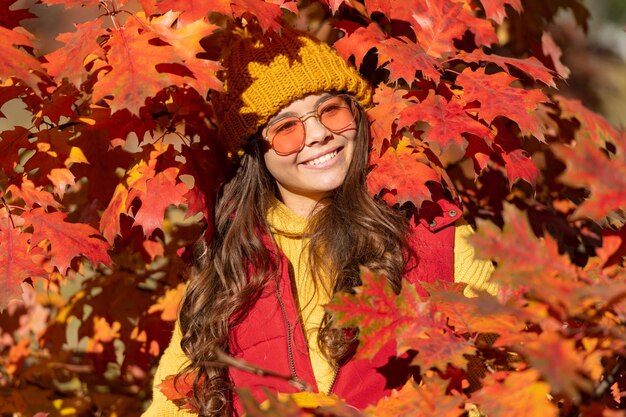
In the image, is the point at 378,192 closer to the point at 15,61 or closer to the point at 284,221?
the point at 284,221

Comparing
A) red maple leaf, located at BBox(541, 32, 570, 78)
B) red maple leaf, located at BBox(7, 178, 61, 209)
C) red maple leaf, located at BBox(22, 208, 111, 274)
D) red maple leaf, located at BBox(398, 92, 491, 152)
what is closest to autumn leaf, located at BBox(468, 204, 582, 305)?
red maple leaf, located at BBox(398, 92, 491, 152)

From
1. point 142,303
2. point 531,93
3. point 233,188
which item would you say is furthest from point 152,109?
point 531,93

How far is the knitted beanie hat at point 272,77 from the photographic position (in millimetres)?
2318

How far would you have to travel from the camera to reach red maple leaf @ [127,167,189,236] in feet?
7.52

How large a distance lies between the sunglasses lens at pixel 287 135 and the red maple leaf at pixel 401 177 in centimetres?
25

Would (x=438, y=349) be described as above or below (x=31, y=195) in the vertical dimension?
above

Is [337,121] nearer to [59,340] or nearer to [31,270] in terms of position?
[31,270]

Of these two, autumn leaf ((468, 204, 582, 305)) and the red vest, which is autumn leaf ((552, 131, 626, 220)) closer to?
autumn leaf ((468, 204, 582, 305))

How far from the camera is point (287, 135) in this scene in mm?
2332

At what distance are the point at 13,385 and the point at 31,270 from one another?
1355 mm

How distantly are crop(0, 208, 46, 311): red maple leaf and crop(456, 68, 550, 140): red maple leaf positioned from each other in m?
1.27

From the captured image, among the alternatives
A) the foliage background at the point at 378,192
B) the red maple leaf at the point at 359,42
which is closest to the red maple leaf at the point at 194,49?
the foliage background at the point at 378,192

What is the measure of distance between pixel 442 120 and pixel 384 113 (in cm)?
21

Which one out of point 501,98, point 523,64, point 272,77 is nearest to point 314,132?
point 272,77
